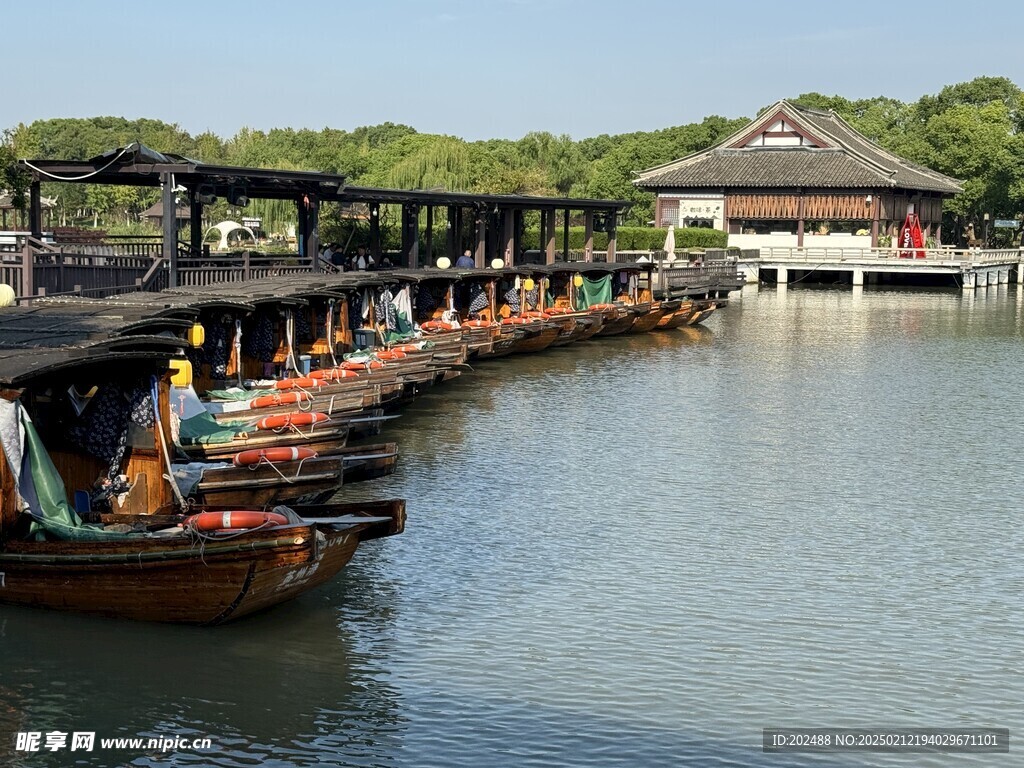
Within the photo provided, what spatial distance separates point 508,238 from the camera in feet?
143

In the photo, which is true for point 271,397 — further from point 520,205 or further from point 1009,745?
point 520,205

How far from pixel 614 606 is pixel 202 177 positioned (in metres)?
16.3

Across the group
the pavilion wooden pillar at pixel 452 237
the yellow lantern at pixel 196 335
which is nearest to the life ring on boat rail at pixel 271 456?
the yellow lantern at pixel 196 335

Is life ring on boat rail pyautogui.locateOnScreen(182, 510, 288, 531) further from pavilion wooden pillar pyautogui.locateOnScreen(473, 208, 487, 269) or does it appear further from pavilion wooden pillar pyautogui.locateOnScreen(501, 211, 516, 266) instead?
pavilion wooden pillar pyautogui.locateOnScreen(501, 211, 516, 266)

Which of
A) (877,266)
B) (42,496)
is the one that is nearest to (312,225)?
(42,496)

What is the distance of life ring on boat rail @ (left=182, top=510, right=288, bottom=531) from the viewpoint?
1207cm

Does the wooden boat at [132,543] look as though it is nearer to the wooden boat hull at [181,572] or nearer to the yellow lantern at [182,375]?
the wooden boat hull at [181,572]

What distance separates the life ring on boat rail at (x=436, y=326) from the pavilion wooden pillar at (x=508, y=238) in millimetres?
11194

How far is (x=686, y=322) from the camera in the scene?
4431 cm

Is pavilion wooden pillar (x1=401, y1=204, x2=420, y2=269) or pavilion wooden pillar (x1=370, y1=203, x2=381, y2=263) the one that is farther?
pavilion wooden pillar (x1=370, y1=203, x2=381, y2=263)

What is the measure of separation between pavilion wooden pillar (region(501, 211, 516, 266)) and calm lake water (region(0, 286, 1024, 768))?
19.2 m

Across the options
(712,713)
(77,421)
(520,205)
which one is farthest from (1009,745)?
(520,205)

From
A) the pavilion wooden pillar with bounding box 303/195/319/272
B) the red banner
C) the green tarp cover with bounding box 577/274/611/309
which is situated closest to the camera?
the pavilion wooden pillar with bounding box 303/195/319/272

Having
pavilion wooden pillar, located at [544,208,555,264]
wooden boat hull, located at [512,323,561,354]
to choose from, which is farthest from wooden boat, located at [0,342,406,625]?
pavilion wooden pillar, located at [544,208,555,264]
